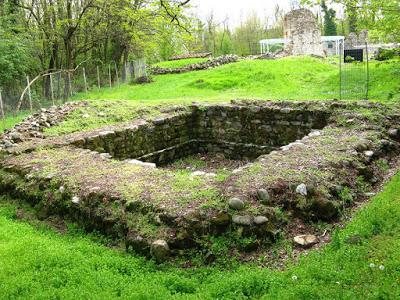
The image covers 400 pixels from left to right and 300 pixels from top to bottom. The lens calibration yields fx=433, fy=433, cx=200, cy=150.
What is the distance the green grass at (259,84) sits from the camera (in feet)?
59.0

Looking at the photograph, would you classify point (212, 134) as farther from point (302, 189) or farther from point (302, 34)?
point (302, 34)

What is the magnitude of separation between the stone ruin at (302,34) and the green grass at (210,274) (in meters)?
28.4

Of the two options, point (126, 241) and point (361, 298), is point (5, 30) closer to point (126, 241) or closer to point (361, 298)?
point (126, 241)

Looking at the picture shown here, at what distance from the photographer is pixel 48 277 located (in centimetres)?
533

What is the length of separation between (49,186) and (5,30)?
16166 mm

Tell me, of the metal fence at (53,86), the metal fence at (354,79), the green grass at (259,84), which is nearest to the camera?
the metal fence at (53,86)

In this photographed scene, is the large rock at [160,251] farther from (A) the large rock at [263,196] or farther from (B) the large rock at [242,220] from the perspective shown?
(A) the large rock at [263,196]

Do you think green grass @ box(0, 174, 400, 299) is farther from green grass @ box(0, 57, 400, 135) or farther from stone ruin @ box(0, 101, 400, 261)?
green grass @ box(0, 57, 400, 135)

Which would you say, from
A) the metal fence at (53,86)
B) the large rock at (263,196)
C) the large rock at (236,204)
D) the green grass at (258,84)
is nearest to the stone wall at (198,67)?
the metal fence at (53,86)

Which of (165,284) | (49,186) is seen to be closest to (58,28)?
(49,186)

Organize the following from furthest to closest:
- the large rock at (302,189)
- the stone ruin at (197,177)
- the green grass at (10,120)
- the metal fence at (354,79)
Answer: the metal fence at (354,79) → the green grass at (10,120) → the large rock at (302,189) → the stone ruin at (197,177)

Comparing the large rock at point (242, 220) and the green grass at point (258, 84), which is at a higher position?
the green grass at point (258, 84)

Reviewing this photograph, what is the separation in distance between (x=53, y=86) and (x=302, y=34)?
64.9ft

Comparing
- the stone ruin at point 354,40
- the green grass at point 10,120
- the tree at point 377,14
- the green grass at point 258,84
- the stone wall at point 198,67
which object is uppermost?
the stone ruin at point 354,40
